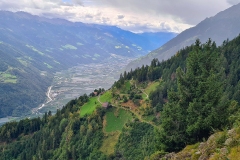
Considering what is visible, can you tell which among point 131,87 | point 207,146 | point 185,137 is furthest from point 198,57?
point 131,87

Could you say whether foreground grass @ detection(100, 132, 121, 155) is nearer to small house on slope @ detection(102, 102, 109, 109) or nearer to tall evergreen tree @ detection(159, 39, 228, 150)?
small house on slope @ detection(102, 102, 109, 109)

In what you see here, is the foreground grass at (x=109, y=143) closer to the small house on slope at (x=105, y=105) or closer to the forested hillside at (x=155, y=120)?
the forested hillside at (x=155, y=120)

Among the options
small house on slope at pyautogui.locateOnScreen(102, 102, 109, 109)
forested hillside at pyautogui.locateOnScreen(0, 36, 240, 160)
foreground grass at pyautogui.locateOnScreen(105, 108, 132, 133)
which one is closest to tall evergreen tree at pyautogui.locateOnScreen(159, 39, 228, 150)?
forested hillside at pyautogui.locateOnScreen(0, 36, 240, 160)

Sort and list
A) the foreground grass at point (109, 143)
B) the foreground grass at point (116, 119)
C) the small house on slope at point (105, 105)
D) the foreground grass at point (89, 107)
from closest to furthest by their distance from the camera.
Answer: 1. the foreground grass at point (109, 143)
2. the foreground grass at point (116, 119)
3. the small house on slope at point (105, 105)
4. the foreground grass at point (89, 107)

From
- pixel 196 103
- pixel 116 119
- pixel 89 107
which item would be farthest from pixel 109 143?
pixel 196 103

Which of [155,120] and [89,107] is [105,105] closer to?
[89,107]

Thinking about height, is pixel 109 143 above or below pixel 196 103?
below

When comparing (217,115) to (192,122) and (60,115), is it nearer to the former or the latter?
(192,122)

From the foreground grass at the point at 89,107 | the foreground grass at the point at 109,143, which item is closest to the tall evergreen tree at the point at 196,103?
the foreground grass at the point at 109,143
